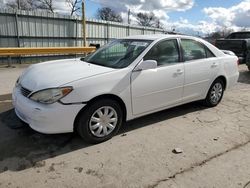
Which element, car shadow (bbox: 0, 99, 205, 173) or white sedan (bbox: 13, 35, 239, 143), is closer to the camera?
car shadow (bbox: 0, 99, 205, 173)

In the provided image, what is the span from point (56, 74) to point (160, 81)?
170 centimetres

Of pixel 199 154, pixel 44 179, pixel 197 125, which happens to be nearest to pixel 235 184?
pixel 199 154

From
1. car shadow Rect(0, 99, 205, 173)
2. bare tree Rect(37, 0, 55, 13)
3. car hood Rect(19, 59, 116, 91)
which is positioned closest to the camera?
car shadow Rect(0, 99, 205, 173)

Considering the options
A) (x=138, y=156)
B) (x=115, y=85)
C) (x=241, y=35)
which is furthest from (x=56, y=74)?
(x=241, y=35)

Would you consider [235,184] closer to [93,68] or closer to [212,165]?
[212,165]

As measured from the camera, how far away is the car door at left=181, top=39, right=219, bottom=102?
504cm

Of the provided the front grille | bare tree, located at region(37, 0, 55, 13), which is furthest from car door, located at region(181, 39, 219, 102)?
bare tree, located at region(37, 0, 55, 13)

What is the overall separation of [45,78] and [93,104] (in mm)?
793

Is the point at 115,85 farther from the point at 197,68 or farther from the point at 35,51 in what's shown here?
the point at 35,51

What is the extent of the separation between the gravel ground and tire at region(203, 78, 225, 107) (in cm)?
68

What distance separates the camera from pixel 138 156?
3658 mm

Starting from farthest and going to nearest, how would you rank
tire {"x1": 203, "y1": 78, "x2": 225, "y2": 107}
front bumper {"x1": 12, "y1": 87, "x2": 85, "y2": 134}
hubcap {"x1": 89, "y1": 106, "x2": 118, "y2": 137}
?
tire {"x1": 203, "y1": 78, "x2": 225, "y2": 107} < hubcap {"x1": 89, "y1": 106, "x2": 118, "y2": 137} < front bumper {"x1": 12, "y1": 87, "x2": 85, "y2": 134}

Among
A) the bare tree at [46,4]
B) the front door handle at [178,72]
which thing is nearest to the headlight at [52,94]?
the front door handle at [178,72]

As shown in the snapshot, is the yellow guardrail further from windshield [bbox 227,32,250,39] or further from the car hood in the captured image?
windshield [bbox 227,32,250,39]
